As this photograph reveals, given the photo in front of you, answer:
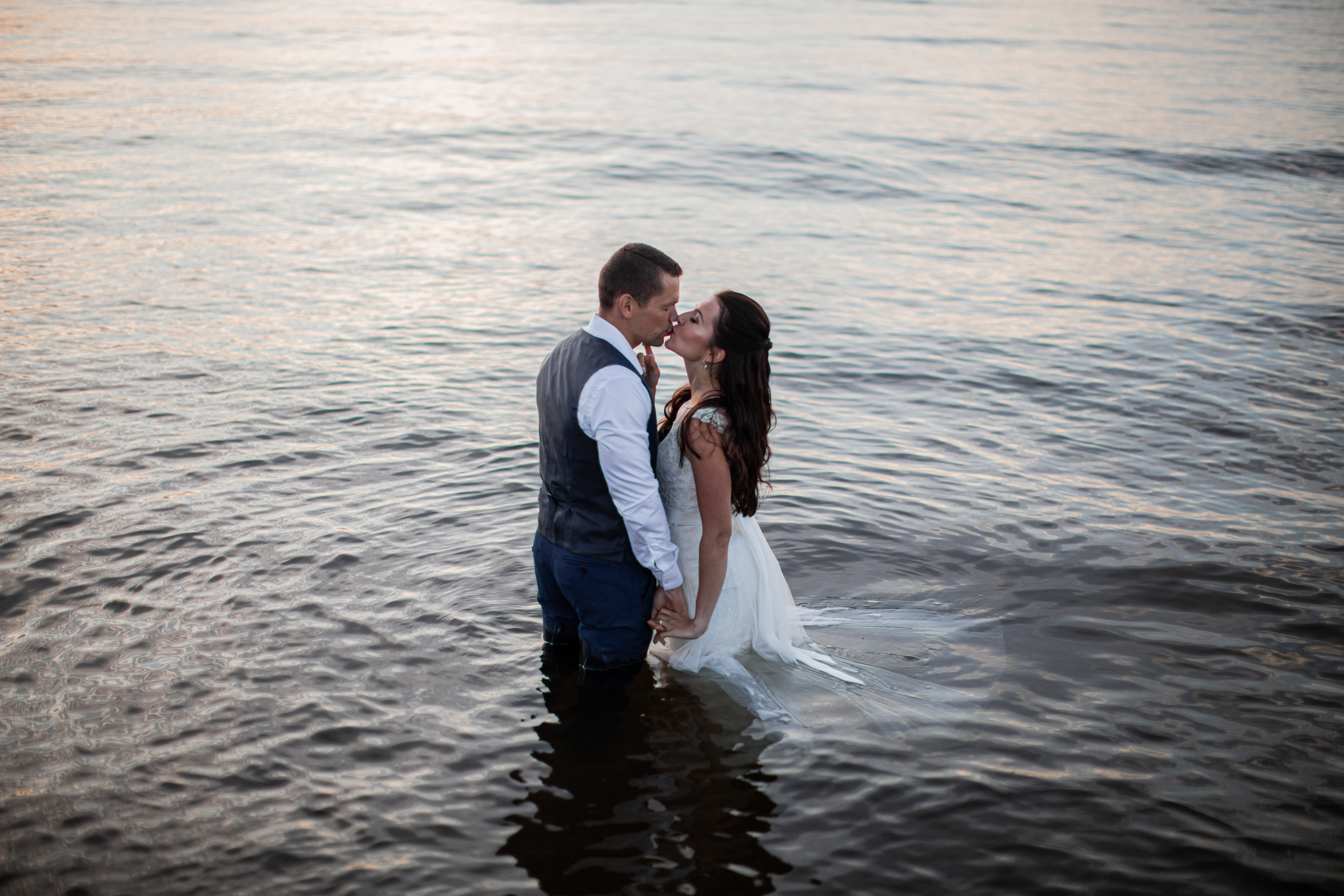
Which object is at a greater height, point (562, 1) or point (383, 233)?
point (562, 1)

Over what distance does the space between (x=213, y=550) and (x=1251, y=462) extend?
884cm

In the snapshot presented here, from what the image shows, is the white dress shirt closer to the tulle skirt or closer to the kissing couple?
the kissing couple

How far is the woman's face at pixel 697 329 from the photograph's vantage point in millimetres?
4441

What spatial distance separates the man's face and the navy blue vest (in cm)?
21

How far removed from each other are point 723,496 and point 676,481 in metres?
0.32

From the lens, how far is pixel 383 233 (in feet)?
53.1

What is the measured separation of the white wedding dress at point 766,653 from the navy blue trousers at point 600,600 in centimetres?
30

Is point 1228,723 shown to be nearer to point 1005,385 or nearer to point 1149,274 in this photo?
point 1005,385

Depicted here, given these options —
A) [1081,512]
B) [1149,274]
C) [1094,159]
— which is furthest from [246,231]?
[1094,159]

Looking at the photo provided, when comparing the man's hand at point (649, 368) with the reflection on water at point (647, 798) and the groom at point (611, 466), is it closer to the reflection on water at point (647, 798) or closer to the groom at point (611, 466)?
the groom at point (611, 466)


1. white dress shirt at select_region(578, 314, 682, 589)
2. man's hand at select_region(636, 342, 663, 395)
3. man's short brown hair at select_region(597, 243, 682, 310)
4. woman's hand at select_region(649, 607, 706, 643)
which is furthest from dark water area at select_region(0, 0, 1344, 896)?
man's short brown hair at select_region(597, 243, 682, 310)

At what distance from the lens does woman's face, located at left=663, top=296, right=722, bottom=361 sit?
14.6 ft

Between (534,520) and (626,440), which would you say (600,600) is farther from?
(534,520)

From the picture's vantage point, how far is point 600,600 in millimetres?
4594
